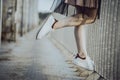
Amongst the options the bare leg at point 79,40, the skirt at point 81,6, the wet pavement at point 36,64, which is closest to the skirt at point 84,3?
the skirt at point 81,6

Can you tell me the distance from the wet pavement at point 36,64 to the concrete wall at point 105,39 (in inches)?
8.5

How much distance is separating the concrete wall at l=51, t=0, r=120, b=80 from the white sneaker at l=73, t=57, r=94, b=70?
5cm

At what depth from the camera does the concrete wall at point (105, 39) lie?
330 cm

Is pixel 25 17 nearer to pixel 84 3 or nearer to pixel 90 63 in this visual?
pixel 84 3

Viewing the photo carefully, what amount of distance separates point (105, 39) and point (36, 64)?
0.91 meters

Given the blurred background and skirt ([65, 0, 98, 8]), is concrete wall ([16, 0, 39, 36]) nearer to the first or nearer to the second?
the blurred background

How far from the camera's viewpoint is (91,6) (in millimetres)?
3719

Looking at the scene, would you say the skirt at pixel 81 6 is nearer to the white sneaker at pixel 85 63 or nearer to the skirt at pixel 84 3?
the skirt at pixel 84 3

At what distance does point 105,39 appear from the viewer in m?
3.51

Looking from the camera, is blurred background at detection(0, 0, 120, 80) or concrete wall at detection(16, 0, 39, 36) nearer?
blurred background at detection(0, 0, 120, 80)

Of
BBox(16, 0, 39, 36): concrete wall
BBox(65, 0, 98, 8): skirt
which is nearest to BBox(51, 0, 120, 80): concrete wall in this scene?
BBox(65, 0, 98, 8): skirt

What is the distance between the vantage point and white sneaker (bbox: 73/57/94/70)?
3.73 m

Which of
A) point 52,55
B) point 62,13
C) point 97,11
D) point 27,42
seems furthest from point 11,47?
point 97,11

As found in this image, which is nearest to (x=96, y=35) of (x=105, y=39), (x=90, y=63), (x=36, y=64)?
(x=105, y=39)
